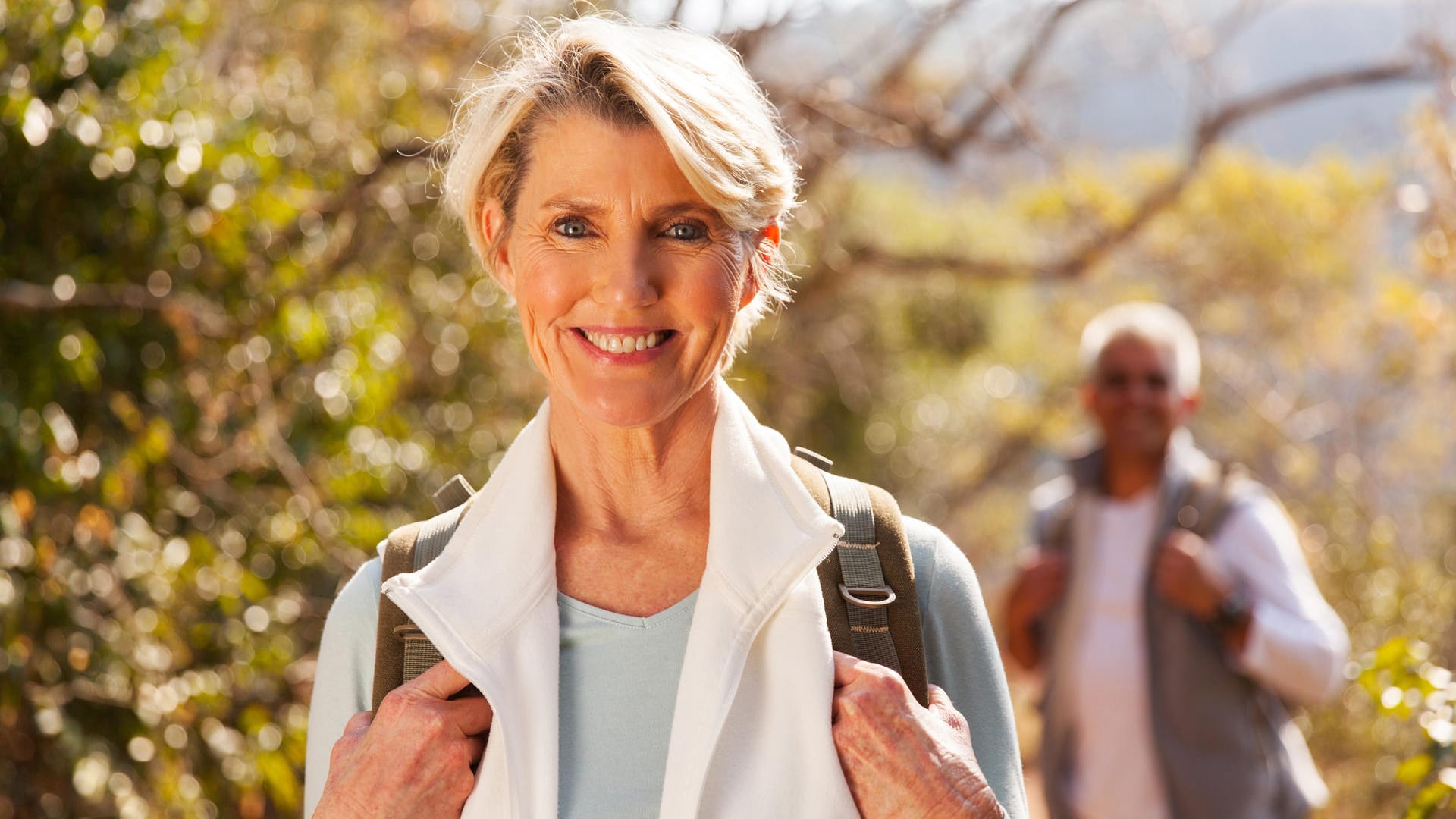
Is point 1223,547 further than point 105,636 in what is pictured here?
Yes

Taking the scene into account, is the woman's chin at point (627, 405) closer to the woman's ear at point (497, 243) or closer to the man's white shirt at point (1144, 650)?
the woman's ear at point (497, 243)

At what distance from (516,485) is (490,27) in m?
4.95

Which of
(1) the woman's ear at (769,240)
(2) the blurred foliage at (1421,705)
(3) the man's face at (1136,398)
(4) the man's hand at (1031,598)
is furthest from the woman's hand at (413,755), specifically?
(3) the man's face at (1136,398)

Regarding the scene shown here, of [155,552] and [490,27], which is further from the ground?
[490,27]

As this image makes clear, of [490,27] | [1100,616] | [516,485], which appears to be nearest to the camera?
[516,485]

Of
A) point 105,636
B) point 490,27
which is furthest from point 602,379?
point 490,27

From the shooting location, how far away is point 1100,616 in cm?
381

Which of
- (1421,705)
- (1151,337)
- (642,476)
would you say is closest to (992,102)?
(1151,337)

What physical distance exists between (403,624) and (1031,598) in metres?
2.64

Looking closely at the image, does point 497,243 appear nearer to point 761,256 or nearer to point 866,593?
point 761,256

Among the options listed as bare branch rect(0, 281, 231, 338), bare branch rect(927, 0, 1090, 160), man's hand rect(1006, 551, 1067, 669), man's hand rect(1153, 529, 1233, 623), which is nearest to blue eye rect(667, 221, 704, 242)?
bare branch rect(0, 281, 231, 338)

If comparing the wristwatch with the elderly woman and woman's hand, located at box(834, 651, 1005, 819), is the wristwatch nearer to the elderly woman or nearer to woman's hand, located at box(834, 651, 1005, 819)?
the elderly woman

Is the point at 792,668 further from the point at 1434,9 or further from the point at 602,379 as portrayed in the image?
the point at 1434,9

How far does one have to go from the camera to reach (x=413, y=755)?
142 centimetres
